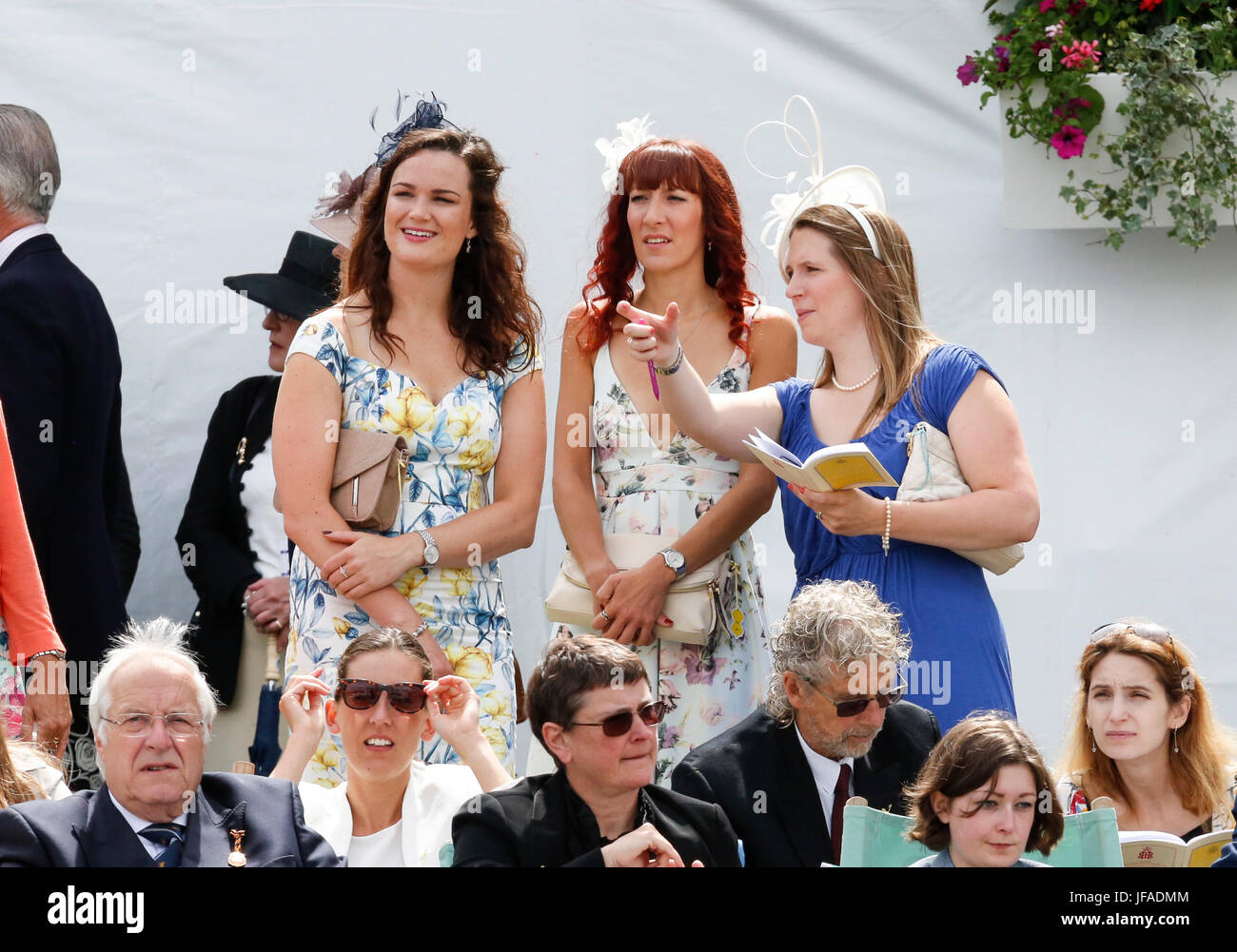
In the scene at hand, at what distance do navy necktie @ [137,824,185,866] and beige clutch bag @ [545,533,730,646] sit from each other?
1.30m

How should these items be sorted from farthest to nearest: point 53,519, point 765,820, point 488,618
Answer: point 53,519, point 488,618, point 765,820

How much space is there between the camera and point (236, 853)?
2.64 m

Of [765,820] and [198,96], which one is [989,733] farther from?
[198,96]

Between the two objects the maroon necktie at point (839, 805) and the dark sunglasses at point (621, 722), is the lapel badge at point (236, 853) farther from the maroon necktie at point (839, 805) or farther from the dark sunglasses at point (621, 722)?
the maroon necktie at point (839, 805)

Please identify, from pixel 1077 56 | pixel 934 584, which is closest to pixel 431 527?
pixel 934 584

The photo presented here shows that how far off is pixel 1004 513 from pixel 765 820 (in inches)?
32.8

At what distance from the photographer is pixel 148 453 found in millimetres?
4754

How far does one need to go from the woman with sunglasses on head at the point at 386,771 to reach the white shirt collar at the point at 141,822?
40 centimetres

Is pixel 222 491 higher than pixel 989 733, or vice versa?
pixel 222 491

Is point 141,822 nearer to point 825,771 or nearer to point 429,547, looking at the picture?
point 429,547

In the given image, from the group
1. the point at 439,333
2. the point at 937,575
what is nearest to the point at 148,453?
the point at 439,333

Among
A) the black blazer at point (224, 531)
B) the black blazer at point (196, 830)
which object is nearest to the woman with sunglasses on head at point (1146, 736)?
the black blazer at point (196, 830)

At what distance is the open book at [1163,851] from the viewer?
9.71ft

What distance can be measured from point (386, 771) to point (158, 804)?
1.71 ft
